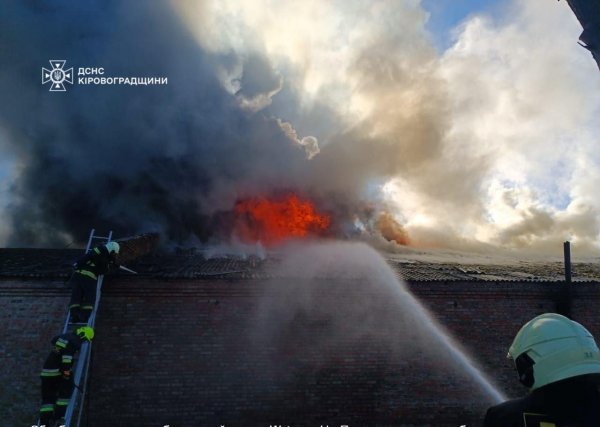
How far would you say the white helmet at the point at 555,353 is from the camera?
1651mm

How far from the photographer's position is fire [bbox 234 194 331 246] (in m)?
15.8

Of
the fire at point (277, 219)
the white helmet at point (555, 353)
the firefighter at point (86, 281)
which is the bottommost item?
the white helmet at point (555, 353)

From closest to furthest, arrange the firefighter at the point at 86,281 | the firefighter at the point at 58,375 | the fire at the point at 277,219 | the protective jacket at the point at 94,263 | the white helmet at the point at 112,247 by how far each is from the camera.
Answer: the firefighter at the point at 58,375 < the firefighter at the point at 86,281 < the protective jacket at the point at 94,263 < the white helmet at the point at 112,247 < the fire at the point at 277,219

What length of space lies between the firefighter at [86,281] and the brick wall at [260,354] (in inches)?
39.4

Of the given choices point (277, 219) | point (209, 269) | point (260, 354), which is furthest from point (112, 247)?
point (277, 219)

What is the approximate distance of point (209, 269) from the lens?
9352 millimetres

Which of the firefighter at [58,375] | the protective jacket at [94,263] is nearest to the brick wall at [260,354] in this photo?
the protective jacket at [94,263]

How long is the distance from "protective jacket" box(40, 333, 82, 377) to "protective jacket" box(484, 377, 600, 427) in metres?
6.48

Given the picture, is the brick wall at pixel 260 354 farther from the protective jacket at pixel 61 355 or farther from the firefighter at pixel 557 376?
the firefighter at pixel 557 376

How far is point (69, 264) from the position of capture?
9258 millimetres

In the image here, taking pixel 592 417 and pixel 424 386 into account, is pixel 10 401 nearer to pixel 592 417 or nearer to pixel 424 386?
pixel 424 386

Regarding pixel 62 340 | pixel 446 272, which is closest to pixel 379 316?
pixel 446 272

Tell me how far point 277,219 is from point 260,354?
8.37m

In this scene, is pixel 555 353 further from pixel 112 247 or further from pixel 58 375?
pixel 112 247
